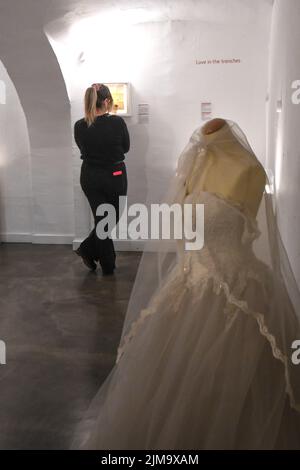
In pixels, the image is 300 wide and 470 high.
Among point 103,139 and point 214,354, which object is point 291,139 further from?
point 103,139

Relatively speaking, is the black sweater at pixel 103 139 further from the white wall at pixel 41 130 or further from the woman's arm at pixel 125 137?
the white wall at pixel 41 130

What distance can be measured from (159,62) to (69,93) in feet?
3.54

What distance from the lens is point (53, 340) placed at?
342cm

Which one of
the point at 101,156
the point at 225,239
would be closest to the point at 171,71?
the point at 101,156

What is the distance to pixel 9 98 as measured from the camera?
20.5ft

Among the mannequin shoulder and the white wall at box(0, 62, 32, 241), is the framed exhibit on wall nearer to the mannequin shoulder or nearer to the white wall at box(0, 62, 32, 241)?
the white wall at box(0, 62, 32, 241)

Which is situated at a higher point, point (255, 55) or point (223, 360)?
point (255, 55)

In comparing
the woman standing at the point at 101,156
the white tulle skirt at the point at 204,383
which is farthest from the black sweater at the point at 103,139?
the white tulle skirt at the point at 204,383

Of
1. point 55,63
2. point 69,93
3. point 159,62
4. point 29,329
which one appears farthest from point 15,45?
point 29,329

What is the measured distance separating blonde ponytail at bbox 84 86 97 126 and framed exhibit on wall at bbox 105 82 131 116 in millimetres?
1117

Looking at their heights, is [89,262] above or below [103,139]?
below

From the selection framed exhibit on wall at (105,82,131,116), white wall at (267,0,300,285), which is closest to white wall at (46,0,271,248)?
framed exhibit on wall at (105,82,131,116)

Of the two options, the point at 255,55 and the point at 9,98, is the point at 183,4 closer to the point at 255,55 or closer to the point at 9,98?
the point at 255,55

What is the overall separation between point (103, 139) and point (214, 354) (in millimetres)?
3177
